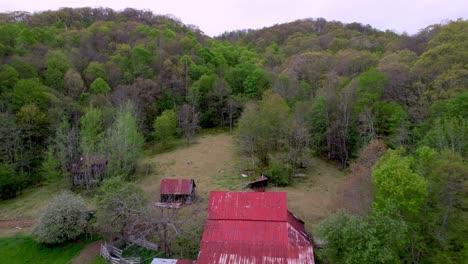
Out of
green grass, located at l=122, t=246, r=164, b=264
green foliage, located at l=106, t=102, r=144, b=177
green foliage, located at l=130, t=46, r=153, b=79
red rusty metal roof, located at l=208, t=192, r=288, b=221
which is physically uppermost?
green foliage, located at l=130, t=46, r=153, b=79

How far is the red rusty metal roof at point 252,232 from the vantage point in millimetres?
18359

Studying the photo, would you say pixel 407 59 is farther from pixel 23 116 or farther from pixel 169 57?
pixel 23 116

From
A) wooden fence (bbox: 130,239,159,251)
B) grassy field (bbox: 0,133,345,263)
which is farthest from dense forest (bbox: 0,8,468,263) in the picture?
wooden fence (bbox: 130,239,159,251)

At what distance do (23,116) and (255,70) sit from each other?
33.2 metres

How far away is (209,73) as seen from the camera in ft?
187

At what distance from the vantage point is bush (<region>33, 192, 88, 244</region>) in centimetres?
2206

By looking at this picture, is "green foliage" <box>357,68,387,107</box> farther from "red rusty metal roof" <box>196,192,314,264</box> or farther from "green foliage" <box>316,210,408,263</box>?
"green foliage" <box>316,210,408,263</box>

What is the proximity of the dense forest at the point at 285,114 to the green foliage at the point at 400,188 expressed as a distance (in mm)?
58

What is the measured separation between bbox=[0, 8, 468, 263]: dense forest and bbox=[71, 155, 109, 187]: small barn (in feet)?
1.41

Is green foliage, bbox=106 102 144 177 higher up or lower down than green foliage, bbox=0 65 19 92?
lower down

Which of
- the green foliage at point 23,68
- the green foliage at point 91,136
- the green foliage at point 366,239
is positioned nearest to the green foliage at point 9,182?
the green foliage at point 91,136

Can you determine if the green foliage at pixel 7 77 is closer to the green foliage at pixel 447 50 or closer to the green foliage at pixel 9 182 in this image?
the green foliage at pixel 9 182

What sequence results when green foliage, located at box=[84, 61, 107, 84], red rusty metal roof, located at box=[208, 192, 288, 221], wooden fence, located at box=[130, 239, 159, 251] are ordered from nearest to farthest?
red rusty metal roof, located at box=[208, 192, 288, 221] < wooden fence, located at box=[130, 239, 159, 251] < green foliage, located at box=[84, 61, 107, 84]

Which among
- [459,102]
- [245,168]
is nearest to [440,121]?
[459,102]
